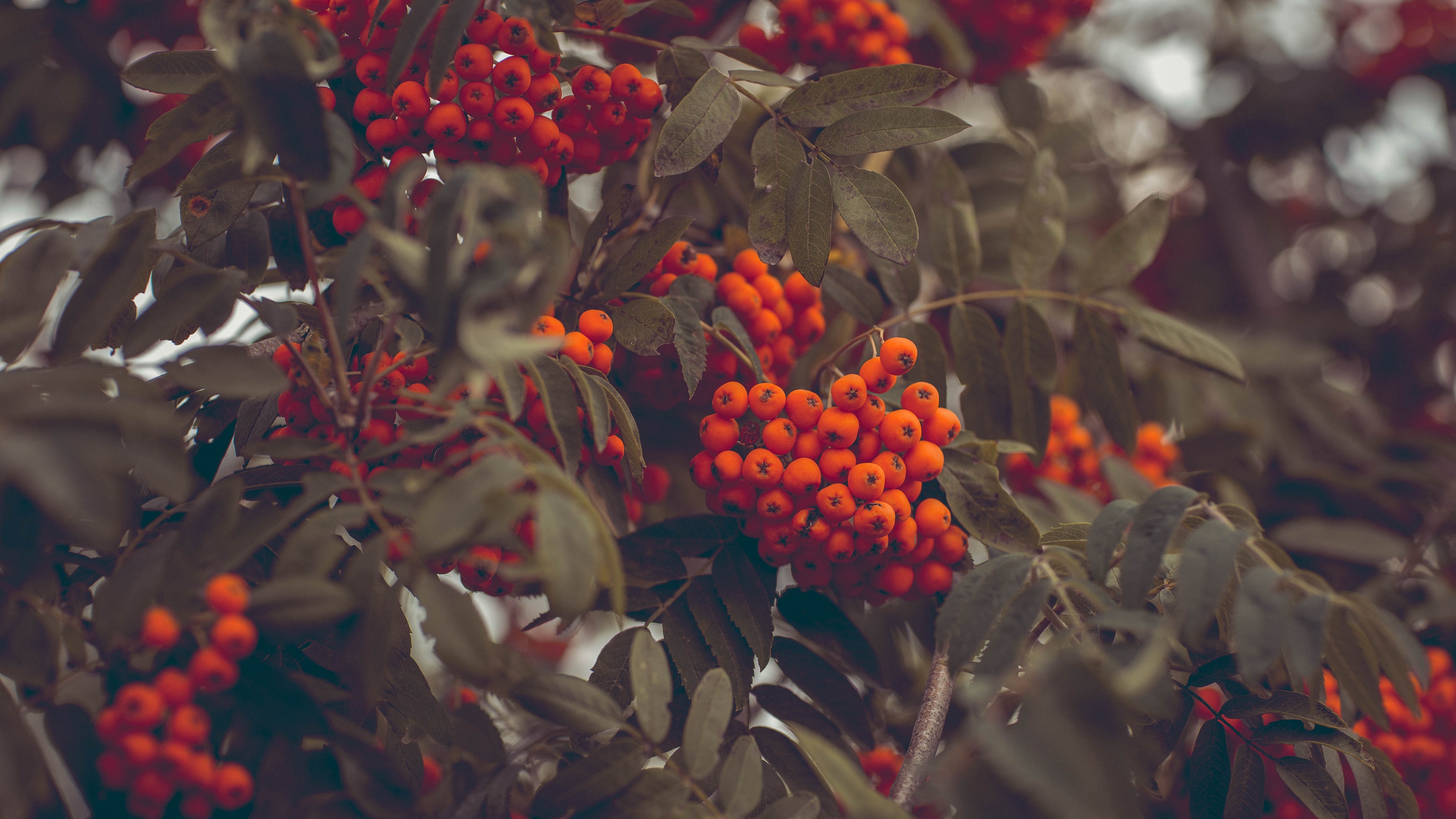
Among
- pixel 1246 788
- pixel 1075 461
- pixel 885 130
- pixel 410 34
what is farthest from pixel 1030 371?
pixel 410 34

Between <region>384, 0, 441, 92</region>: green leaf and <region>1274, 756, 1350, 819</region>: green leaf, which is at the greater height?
<region>384, 0, 441, 92</region>: green leaf

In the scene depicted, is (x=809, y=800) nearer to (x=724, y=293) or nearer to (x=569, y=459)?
(x=569, y=459)

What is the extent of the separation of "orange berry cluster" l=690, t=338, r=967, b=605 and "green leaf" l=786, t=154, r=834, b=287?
22cm

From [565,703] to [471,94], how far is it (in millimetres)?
1037

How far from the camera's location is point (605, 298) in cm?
166

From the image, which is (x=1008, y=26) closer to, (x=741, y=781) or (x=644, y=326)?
(x=644, y=326)

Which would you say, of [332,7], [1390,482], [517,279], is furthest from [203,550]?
[1390,482]

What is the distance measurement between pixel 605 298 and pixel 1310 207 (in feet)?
15.0

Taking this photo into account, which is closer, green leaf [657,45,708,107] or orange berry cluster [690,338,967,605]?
orange berry cluster [690,338,967,605]

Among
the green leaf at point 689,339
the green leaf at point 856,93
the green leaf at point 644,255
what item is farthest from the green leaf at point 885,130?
the green leaf at point 689,339

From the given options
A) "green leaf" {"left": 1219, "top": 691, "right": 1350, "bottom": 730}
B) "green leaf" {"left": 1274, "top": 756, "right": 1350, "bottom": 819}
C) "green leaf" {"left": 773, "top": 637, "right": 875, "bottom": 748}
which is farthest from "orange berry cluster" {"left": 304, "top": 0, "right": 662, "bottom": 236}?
"green leaf" {"left": 1274, "top": 756, "right": 1350, "bottom": 819}

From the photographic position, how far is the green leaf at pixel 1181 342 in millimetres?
1954

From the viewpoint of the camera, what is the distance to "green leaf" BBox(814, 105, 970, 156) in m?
1.62

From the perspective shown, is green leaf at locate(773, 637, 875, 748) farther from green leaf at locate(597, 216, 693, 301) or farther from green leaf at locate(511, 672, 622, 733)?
green leaf at locate(597, 216, 693, 301)
